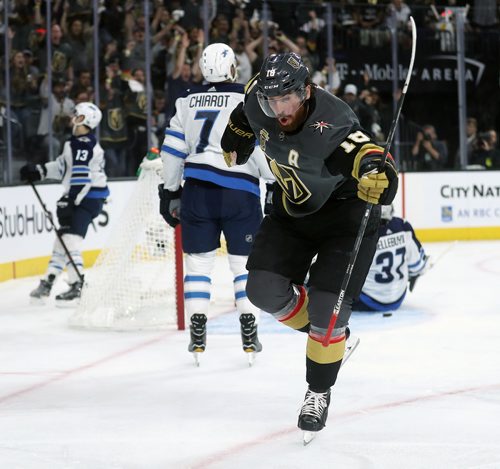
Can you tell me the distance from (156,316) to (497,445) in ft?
9.66

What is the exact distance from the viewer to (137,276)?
19.3ft

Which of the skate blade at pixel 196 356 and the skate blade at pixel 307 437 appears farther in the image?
the skate blade at pixel 196 356

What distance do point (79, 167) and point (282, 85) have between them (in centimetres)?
362

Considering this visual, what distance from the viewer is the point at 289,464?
2973mm

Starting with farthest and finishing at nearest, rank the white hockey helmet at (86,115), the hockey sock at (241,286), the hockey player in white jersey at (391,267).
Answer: the white hockey helmet at (86,115), the hockey player in white jersey at (391,267), the hockey sock at (241,286)

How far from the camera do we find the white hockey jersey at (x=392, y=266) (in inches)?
219

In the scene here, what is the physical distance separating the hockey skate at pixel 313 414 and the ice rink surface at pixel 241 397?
0.04 m

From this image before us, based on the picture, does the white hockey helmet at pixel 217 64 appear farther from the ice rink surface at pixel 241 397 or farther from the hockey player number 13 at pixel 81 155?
the hockey player number 13 at pixel 81 155

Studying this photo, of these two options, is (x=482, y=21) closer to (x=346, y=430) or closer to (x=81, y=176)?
(x=81, y=176)

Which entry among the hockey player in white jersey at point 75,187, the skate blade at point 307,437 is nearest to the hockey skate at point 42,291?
the hockey player in white jersey at point 75,187

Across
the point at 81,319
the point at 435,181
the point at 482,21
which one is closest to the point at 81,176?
the point at 81,319

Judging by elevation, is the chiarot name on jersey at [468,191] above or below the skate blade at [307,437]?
below

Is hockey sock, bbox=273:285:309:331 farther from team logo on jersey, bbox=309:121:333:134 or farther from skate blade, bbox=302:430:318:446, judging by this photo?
team logo on jersey, bbox=309:121:333:134

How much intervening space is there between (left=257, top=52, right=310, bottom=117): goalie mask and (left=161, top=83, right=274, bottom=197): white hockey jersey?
1267mm
